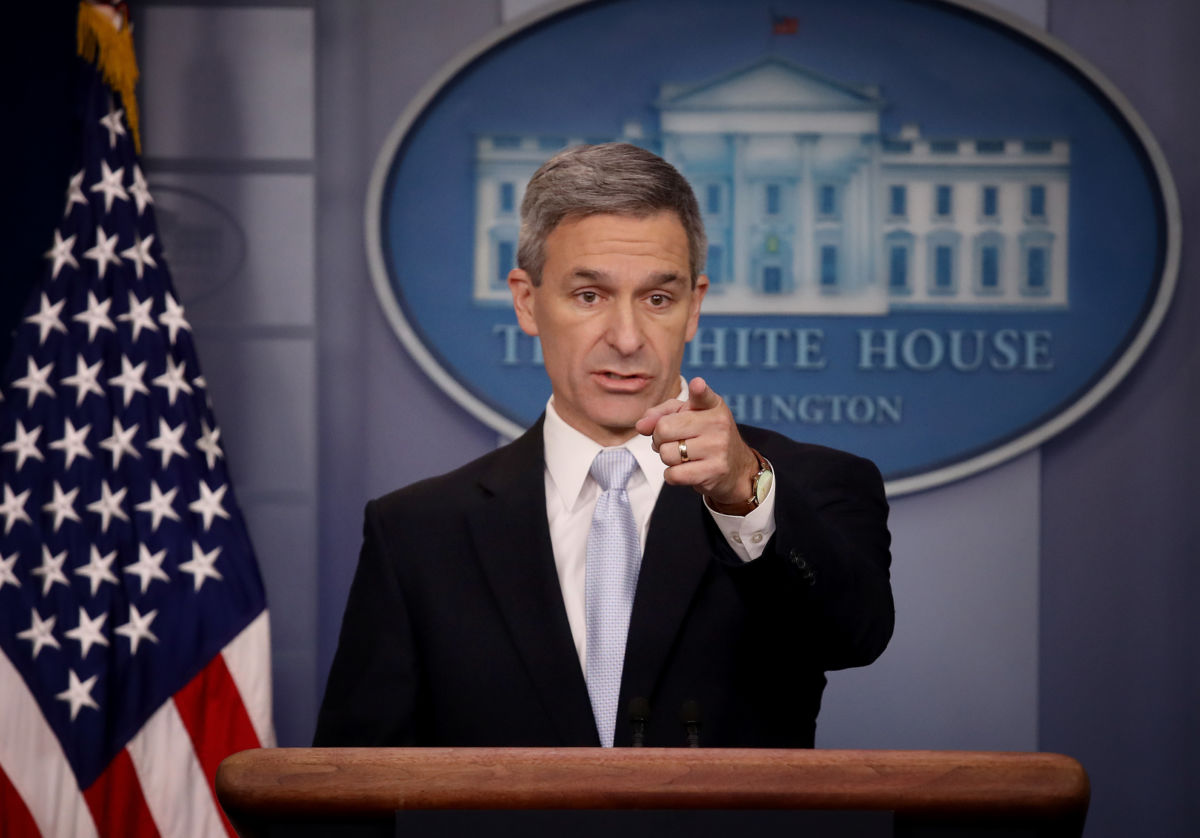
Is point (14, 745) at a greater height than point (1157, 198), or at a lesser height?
lesser

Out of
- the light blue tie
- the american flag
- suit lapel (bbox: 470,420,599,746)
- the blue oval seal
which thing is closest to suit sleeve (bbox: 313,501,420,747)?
suit lapel (bbox: 470,420,599,746)

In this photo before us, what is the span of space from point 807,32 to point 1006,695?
1.65 meters

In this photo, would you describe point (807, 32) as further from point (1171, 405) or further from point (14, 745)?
point (14, 745)

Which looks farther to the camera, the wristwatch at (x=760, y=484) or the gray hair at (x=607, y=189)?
the gray hair at (x=607, y=189)

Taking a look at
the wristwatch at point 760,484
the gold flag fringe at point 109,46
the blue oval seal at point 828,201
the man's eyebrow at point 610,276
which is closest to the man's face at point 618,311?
the man's eyebrow at point 610,276

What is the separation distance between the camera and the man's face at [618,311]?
151cm

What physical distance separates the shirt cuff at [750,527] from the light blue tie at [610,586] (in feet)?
1.00

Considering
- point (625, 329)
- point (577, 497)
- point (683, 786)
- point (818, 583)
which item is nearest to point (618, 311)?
point (625, 329)

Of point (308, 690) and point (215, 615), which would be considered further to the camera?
point (308, 690)

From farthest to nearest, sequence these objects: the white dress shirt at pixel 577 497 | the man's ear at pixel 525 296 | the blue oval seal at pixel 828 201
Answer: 1. the blue oval seal at pixel 828 201
2. the man's ear at pixel 525 296
3. the white dress shirt at pixel 577 497

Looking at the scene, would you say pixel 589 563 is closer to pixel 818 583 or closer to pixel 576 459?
pixel 576 459

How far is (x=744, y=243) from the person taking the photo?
9.12ft

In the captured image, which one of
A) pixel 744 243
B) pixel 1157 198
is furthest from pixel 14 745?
pixel 1157 198

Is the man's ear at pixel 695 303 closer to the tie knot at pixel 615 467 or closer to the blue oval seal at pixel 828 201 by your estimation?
the tie knot at pixel 615 467
